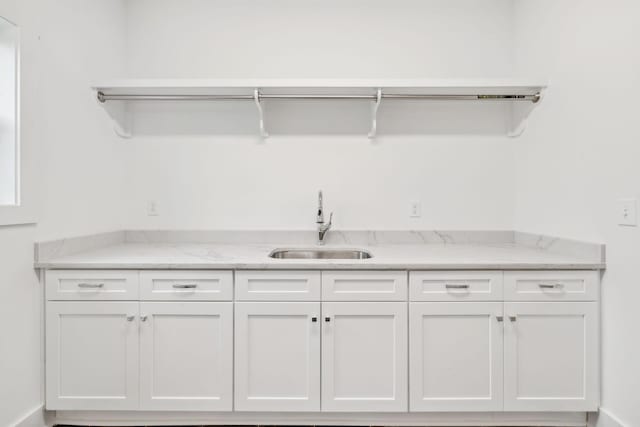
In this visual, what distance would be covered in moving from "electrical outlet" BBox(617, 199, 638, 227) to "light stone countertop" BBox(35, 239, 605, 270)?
220 mm

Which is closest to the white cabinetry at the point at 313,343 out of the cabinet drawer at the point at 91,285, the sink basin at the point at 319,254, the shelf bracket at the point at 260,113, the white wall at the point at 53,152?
the cabinet drawer at the point at 91,285

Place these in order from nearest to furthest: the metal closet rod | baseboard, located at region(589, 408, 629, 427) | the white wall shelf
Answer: baseboard, located at region(589, 408, 629, 427) < the white wall shelf < the metal closet rod

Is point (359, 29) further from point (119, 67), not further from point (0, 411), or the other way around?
point (0, 411)

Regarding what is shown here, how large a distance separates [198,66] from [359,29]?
105cm

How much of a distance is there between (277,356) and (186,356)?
42 centimetres

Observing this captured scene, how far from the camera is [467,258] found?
1.86 metres

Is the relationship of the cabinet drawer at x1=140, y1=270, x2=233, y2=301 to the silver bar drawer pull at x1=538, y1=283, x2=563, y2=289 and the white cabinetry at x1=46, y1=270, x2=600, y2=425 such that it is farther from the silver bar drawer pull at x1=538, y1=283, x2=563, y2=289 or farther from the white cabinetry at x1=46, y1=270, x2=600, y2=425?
the silver bar drawer pull at x1=538, y1=283, x2=563, y2=289

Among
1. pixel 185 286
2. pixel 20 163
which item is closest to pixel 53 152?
pixel 20 163

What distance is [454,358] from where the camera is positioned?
1.78m

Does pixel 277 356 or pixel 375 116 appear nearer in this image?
pixel 277 356

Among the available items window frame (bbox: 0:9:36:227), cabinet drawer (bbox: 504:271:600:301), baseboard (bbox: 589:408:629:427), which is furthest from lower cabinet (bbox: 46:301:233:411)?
baseboard (bbox: 589:408:629:427)

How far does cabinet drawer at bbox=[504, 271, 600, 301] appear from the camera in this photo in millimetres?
1752

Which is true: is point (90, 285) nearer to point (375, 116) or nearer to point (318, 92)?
point (318, 92)

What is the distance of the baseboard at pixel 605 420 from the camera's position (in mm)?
1681
